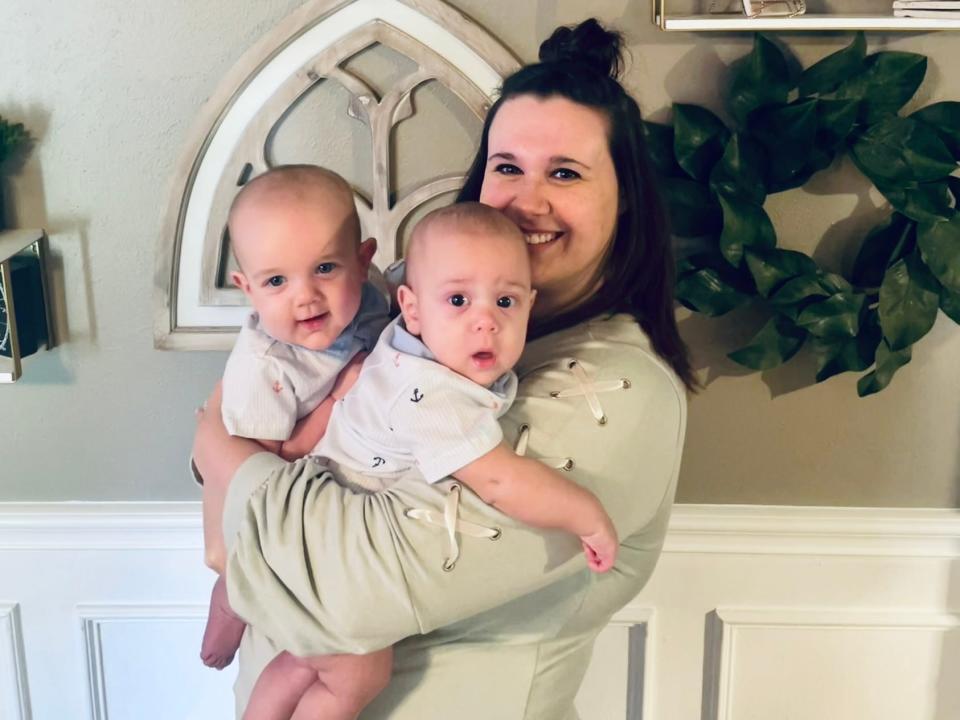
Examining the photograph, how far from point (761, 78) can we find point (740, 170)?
16 centimetres

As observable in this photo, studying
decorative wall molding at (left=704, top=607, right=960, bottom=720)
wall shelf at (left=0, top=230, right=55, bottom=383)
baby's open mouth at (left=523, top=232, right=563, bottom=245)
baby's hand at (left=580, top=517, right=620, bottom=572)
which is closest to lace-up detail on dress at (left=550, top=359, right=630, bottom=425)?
baby's hand at (left=580, top=517, right=620, bottom=572)

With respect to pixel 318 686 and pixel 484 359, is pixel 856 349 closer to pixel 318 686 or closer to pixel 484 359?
pixel 484 359

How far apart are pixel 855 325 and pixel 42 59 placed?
→ 1.56 m

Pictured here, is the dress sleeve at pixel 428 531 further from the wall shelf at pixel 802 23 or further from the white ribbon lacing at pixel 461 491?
the wall shelf at pixel 802 23

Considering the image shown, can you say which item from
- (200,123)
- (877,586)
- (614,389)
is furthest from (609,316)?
(877,586)

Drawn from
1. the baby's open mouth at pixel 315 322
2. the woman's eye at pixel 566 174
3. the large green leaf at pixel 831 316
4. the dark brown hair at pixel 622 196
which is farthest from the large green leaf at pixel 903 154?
the baby's open mouth at pixel 315 322

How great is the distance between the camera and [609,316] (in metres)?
1.18

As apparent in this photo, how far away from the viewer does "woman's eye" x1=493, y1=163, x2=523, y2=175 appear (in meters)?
1.21

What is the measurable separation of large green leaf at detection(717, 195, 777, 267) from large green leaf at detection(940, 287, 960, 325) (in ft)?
1.05

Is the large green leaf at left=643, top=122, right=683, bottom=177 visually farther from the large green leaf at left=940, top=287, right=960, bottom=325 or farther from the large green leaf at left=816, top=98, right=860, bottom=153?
the large green leaf at left=940, top=287, right=960, bottom=325

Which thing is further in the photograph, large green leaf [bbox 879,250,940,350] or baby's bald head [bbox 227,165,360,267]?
large green leaf [bbox 879,250,940,350]

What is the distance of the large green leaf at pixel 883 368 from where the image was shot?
1.61 metres

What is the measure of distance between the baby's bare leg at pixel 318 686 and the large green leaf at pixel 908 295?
106 cm

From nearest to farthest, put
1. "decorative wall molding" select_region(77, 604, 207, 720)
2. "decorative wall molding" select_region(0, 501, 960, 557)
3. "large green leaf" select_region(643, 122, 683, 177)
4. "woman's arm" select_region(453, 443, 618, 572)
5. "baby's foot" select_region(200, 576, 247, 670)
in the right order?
1. "woman's arm" select_region(453, 443, 618, 572)
2. "baby's foot" select_region(200, 576, 247, 670)
3. "large green leaf" select_region(643, 122, 683, 177)
4. "decorative wall molding" select_region(0, 501, 960, 557)
5. "decorative wall molding" select_region(77, 604, 207, 720)
